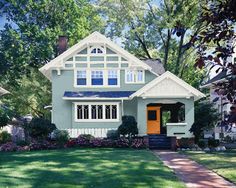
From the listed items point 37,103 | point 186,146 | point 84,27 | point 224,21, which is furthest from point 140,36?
point 224,21

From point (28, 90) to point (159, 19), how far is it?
625 inches

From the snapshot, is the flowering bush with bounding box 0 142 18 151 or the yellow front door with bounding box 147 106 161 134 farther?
the yellow front door with bounding box 147 106 161 134

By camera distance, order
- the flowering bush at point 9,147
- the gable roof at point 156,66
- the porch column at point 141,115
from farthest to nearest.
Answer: the gable roof at point 156,66 < the porch column at point 141,115 < the flowering bush at point 9,147

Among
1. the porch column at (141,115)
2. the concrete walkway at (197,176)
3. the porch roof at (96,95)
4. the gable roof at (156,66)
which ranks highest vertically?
the gable roof at (156,66)

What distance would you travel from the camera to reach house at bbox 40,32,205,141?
2608 cm

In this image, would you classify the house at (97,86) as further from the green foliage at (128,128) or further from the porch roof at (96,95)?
the green foliage at (128,128)

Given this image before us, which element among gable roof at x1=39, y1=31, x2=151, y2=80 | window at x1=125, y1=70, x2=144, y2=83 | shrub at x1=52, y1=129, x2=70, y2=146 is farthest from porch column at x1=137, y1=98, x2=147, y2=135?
shrub at x1=52, y1=129, x2=70, y2=146

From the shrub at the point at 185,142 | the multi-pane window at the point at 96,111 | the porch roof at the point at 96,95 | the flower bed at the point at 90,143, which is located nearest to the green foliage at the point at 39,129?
the flower bed at the point at 90,143

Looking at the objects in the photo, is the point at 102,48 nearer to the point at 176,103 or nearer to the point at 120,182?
the point at 176,103

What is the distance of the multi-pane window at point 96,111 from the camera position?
2622 cm

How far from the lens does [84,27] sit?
133ft

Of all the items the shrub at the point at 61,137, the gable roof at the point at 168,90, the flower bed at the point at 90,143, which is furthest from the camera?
the gable roof at the point at 168,90

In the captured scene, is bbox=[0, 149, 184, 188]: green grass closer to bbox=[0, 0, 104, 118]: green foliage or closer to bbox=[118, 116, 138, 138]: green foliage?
bbox=[118, 116, 138, 138]: green foliage

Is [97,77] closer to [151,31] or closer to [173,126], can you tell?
[173,126]
